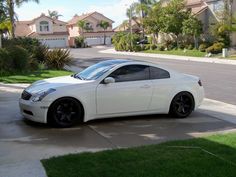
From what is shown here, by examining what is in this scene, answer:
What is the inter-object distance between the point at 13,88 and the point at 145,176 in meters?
10.2

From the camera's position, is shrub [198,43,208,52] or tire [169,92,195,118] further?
shrub [198,43,208,52]

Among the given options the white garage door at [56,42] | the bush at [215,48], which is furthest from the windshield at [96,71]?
the white garage door at [56,42]

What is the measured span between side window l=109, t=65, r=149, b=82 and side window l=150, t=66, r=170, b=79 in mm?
128

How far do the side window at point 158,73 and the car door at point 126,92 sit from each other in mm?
115

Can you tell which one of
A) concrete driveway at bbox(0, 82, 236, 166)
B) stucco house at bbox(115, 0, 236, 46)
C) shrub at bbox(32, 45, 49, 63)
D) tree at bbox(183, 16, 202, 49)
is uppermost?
stucco house at bbox(115, 0, 236, 46)

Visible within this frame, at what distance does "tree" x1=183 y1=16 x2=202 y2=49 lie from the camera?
46.2 m

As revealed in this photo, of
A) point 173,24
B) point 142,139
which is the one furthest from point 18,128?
point 173,24

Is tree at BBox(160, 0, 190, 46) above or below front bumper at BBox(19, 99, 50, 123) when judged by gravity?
above

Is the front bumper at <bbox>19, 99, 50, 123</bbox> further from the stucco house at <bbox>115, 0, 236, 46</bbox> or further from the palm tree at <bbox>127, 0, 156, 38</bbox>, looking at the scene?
the palm tree at <bbox>127, 0, 156, 38</bbox>

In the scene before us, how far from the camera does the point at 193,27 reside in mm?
46094

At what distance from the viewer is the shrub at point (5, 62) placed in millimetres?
20294

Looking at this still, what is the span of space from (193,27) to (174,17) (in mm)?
3385

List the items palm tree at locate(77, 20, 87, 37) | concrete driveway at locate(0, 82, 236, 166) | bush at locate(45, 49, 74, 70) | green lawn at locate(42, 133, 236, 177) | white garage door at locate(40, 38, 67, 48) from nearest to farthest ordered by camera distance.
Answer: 1. green lawn at locate(42, 133, 236, 177)
2. concrete driveway at locate(0, 82, 236, 166)
3. bush at locate(45, 49, 74, 70)
4. white garage door at locate(40, 38, 67, 48)
5. palm tree at locate(77, 20, 87, 37)

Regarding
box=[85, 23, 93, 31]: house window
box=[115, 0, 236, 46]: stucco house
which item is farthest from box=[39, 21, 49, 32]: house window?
box=[115, 0, 236, 46]: stucco house
